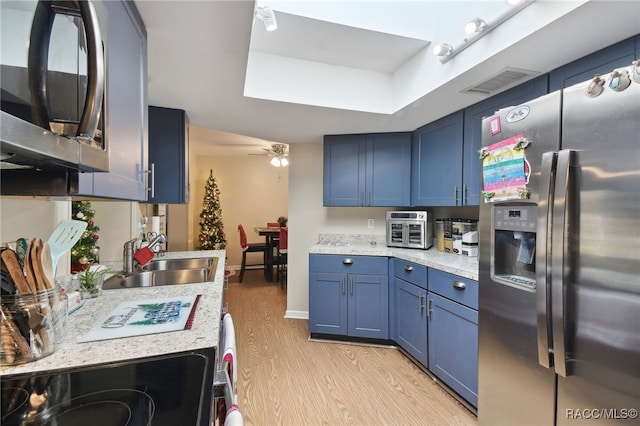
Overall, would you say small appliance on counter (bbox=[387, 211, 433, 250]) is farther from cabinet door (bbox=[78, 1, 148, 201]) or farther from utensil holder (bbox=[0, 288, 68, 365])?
utensil holder (bbox=[0, 288, 68, 365])

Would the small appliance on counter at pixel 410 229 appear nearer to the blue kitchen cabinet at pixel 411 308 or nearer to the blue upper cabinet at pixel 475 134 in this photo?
the blue kitchen cabinet at pixel 411 308

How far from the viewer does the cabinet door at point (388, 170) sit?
3.03m

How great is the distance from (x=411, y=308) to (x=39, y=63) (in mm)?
2647

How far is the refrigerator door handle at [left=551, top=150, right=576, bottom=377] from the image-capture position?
1.08m

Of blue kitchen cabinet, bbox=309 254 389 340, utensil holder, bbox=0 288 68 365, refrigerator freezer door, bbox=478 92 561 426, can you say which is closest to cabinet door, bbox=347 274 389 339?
blue kitchen cabinet, bbox=309 254 389 340

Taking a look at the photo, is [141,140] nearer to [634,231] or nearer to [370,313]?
[634,231]

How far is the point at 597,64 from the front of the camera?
1.44 metres

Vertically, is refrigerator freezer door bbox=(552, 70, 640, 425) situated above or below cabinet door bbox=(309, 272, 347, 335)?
above

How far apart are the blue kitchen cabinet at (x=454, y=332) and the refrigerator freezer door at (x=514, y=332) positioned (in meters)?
0.33

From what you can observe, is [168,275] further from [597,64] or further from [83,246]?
[597,64]

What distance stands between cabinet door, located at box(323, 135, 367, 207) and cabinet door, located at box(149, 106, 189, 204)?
1476 millimetres

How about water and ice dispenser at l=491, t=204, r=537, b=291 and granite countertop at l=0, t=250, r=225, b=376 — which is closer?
granite countertop at l=0, t=250, r=225, b=376

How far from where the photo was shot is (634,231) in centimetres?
92

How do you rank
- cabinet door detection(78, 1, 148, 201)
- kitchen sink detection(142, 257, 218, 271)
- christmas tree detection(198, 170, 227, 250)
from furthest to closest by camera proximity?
christmas tree detection(198, 170, 227, 250) < kitchen sink detection(142, 257, 218, 271) < cabinet door detection(78, 1, 148, 201)
